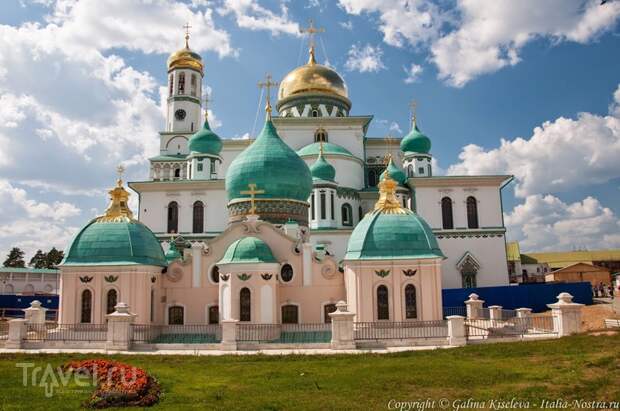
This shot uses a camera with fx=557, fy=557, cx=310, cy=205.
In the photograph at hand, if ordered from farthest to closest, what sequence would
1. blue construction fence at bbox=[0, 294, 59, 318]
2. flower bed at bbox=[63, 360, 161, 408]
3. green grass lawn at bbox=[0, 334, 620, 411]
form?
blue construction fence at bbox=[0, 294, 59, 318] → green grass lawn at bbox=[0, 334, 620, 411] → flower bed at bbox=[63, 360, 161, 408]

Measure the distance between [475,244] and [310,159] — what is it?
11529 mm

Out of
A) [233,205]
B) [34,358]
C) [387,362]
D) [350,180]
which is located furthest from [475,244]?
[34,358]

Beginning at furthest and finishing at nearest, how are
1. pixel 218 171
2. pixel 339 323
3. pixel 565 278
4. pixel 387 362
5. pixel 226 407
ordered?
pixel 565 278
pixel 218 171
pixel 339 323
pixel 387 362
pixel 226 407

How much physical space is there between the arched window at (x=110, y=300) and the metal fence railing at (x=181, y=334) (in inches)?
62.7

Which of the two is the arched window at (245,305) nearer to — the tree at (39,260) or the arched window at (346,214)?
the arched window at (346,214)

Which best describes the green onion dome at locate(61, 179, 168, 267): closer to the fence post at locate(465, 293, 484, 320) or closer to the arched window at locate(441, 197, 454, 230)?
the fence post at locate(465, 293, 484, 320)

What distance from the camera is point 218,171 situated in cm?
3841

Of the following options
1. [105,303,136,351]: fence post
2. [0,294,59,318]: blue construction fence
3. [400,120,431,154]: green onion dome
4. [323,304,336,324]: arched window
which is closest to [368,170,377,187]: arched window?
[400,120,431,154]: green onion dome

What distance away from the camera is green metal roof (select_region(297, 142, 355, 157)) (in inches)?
1401

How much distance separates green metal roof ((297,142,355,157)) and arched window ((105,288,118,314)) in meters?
18.2

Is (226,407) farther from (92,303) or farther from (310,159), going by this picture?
(310,159)

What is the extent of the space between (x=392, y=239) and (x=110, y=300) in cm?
1019

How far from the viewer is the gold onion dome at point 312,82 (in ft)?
130

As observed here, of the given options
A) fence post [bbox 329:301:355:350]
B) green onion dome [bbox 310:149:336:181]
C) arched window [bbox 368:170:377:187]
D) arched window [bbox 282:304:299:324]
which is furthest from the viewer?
arched window [bbox 368:170:377:187]
